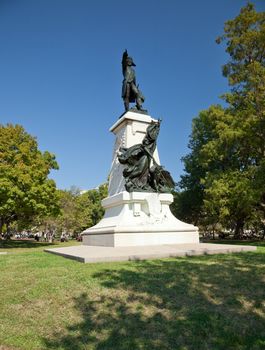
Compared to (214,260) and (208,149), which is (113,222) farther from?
(208,149)

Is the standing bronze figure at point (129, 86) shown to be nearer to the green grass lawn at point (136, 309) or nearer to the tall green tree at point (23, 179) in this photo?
the green grass lawn at point (136, 309)

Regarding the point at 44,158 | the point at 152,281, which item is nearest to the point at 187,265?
the point at 152,281

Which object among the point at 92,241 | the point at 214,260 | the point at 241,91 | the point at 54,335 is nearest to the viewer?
the point at 54,335

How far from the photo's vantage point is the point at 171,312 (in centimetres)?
428

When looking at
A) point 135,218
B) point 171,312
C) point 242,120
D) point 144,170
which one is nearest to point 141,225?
point 135,218

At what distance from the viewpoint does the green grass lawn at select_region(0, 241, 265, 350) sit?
3.71 m

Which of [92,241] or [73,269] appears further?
[92,241]

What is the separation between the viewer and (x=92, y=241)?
1321 cm

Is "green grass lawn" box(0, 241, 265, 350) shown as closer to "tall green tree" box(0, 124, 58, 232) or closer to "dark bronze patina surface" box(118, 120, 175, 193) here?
"dark bronze patina surface" box(118, 120, 175, 193)

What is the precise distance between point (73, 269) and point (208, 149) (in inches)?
795

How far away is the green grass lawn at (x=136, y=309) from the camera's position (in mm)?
3705

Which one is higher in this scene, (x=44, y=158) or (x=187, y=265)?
(x=44, y=158)

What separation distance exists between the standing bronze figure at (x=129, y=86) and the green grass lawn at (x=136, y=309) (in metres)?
10.6

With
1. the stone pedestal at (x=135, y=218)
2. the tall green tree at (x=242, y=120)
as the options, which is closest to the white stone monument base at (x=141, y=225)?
the stone pedestal at (x=135, y=218)
